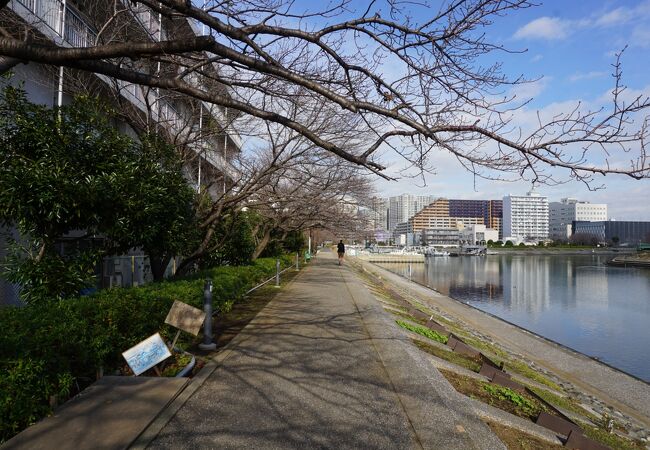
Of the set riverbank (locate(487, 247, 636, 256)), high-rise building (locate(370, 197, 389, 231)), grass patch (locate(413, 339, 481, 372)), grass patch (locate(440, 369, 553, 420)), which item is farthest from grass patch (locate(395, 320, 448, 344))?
riverbank (locate(487, 247, 636, 256))

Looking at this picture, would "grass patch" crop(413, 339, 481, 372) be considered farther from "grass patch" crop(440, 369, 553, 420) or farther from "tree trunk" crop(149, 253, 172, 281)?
"tree trunk" crop(149, 253, 172, 281)

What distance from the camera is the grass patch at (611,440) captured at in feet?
23.7

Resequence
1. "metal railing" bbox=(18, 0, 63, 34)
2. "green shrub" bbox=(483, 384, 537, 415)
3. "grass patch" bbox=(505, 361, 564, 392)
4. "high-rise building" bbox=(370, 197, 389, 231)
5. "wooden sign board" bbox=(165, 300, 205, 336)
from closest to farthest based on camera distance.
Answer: "wooden sign board" bbox=(165, 300, 205, 336) → "green shrub" bbox=(483, 384, 537, 415) → "metal railing" bbox=(18, 0, 63, 34) → "grass patch" bbox=(505, 361, 564, 392) → "high-rise building" bbox=(370, 197, 389, 231)

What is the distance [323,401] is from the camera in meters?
5.09

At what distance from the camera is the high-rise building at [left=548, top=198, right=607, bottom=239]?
520ft

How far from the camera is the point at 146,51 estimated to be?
3.89 meters

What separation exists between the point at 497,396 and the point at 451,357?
8.12ft

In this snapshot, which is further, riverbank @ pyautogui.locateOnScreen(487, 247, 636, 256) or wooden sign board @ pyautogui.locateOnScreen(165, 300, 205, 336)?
riverbank @ pyautogui.locateOnScreen(487, 247, 636, 256)

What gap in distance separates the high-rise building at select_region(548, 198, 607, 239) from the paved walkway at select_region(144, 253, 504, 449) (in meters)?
169

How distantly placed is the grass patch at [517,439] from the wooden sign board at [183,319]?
12.8 feet

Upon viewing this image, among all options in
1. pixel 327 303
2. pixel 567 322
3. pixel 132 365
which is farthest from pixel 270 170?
pixel 567 322

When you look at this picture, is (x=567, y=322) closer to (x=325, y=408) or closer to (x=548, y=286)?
(x=548, y=286)

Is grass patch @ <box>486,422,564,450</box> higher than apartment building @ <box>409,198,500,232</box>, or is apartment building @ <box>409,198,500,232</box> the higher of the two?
apartment building @ <box>409,198,500,232</box>

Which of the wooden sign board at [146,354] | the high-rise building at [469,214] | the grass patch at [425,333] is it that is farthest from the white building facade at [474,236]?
the wooden sign board at [146,354]
